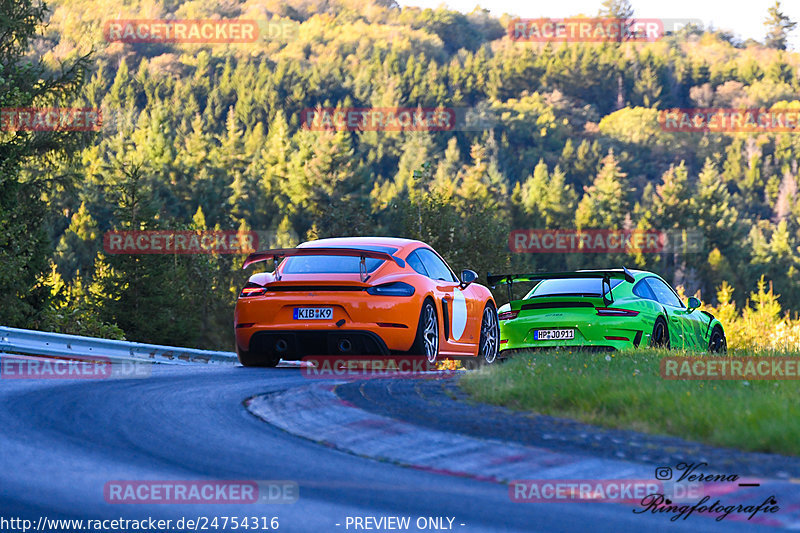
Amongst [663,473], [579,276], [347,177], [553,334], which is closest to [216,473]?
[663,473]

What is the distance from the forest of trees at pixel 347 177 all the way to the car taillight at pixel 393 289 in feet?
58.8

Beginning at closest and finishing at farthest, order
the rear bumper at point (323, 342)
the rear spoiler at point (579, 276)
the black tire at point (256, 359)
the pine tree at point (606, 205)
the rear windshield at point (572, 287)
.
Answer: the rear bumper at point (323, 342) → the black tire at point (256, 359) → the rear spoiler at point (579, 276) → the rear windshield at point (572, 287) → the pine tree at point (606, 205)

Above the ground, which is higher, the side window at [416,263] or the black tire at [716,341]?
the side window at [416,263]

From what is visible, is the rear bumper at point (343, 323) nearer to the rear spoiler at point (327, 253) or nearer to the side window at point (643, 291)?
the rear spoiler at point (327, 253)

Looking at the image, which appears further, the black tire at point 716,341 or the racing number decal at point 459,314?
the black tire at point 716,341

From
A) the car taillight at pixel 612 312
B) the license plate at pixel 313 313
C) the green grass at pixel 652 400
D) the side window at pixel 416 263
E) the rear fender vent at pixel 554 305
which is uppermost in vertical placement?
the side window at pixel 416 263

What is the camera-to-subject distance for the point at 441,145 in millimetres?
157750

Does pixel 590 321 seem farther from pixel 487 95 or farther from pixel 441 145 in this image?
pixel 487 95

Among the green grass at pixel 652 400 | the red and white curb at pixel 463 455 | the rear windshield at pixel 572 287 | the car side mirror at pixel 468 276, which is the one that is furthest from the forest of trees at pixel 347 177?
the red and white curb at pixel 463 455

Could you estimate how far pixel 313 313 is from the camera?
11914 millimetres

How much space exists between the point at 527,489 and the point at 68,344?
9706mm

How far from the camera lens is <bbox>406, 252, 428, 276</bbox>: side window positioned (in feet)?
41.5

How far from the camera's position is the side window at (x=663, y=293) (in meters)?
15.9

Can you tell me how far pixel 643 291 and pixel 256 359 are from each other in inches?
230
